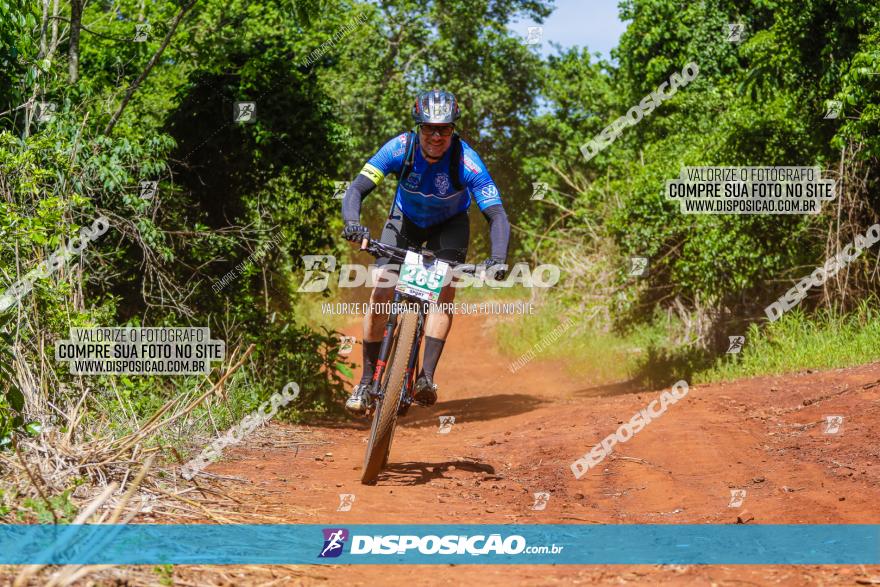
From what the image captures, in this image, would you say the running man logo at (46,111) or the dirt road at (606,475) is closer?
the dirt road at (606,475)

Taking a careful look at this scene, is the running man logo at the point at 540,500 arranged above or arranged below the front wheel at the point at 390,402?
below

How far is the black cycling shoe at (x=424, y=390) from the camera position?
251 inches

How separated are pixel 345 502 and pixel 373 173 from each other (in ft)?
8.00

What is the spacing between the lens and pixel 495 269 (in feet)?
21.0

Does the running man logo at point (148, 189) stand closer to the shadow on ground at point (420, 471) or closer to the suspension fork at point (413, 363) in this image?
the shadow on ground at point (420, 471)

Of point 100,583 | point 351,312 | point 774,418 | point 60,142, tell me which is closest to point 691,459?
point 774,418

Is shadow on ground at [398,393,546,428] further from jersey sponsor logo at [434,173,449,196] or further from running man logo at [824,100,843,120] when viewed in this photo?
running man logo at [824,100,843,120]

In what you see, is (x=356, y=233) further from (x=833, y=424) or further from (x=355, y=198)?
(x=833, y=424)

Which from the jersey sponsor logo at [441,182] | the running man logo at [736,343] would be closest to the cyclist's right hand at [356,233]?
the jersey sponsor logo at [441,182]

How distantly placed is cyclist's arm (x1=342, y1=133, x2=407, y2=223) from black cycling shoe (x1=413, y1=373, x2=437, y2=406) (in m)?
1.24

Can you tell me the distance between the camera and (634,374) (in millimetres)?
17797

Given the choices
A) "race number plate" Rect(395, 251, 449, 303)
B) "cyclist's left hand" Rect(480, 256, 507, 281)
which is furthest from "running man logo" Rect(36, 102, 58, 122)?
"cyclist's left hand" Rect(480, 256, 507, 281)

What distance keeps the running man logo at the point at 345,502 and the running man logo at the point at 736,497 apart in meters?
2.31

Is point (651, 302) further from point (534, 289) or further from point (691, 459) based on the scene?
point (691, 459)
